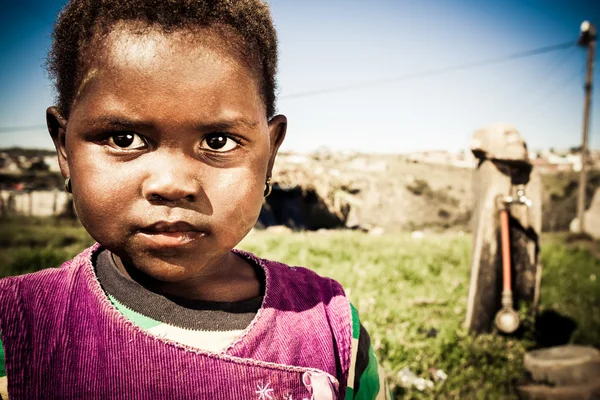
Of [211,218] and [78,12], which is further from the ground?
[78,12]

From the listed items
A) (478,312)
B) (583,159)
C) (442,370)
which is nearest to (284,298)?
(442,370)

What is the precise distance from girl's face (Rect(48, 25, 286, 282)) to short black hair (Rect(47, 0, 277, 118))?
0.04 meters

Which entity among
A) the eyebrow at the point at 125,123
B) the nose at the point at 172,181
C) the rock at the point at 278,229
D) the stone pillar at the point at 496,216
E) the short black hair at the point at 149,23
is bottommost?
the rock at the point at 278,229

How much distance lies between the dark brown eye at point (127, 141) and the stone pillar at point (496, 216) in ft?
12.3

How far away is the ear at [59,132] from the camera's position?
1.03 meters

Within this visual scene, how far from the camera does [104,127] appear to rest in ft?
2.86

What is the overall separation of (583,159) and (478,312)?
1591 centimetres

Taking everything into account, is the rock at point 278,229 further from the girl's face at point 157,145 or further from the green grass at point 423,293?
the girl's face at point 157,145

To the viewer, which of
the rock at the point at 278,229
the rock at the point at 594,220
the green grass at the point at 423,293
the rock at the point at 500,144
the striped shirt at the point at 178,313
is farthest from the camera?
the rock at the point at 594,220

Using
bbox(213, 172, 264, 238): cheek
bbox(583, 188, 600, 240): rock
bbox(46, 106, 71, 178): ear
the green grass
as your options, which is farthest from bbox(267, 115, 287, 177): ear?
bbox(583, 188, 600, 240): rock

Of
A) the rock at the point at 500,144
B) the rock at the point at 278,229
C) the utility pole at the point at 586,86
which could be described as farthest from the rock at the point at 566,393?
the utility pole at the point at 586,86

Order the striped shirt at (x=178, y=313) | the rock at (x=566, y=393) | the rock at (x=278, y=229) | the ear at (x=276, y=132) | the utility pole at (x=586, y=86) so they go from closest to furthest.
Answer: the striped shirt at (x=178, y=313) < the ear at (x=276, y=132) < the rock at (x=566, y=393) < the rock at (x=278, y=229) < the utility pole at (x=586, y=86)

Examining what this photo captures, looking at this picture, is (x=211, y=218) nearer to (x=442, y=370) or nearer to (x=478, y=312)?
(x=442, y=370)

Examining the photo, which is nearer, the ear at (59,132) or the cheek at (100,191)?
the cheek at (100,191)
